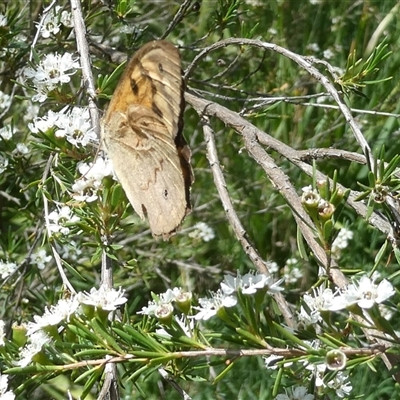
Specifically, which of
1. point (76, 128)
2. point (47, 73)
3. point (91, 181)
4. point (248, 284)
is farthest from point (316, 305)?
point (47, 73)

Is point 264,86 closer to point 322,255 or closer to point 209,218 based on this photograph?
point 209,218

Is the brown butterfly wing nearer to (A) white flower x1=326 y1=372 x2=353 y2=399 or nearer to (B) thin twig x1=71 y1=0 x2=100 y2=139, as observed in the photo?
(B) thin twig x1=71 y1=0 x2=100 y2=139

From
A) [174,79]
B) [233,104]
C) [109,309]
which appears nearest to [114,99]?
[174,79]

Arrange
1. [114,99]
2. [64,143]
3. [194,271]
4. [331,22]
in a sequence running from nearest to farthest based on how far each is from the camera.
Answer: [64,143] → [114,99] → [194,271] → [331,22]

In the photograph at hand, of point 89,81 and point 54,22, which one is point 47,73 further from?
point 54,22

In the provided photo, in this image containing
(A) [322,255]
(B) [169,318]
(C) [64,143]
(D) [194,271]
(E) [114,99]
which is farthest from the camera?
(D) [194,271]

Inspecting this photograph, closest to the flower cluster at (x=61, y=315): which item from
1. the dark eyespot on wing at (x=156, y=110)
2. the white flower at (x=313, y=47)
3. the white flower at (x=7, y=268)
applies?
the dark eyespot on wing at (x=156, y=110)
